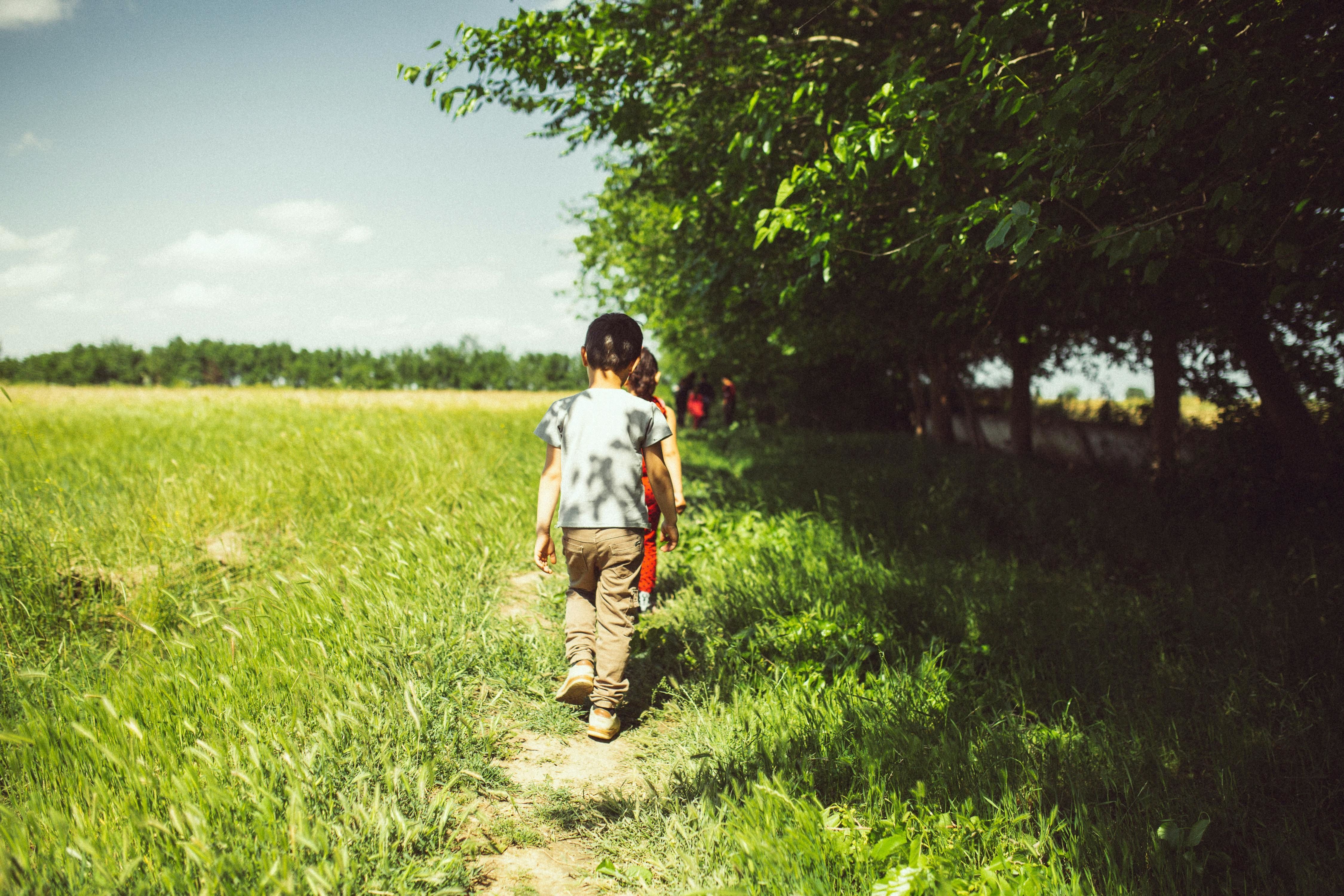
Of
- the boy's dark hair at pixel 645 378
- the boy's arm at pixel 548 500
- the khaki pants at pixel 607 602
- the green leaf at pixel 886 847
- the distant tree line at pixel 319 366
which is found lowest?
the green leaf at pixel 886 847

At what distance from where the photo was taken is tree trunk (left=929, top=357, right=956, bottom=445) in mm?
15172

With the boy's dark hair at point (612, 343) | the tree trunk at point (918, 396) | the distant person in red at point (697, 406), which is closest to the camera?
the boy's dark hair at point (612, 343)

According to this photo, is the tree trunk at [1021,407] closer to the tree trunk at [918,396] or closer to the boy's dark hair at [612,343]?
the tree trunk at [918,396]

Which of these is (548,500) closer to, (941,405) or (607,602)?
(607,602)

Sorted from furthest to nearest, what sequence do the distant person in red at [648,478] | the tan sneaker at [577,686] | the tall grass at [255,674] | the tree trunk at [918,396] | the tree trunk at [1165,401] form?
the tree trunk at [918,396] → the tree trunk at [1165,401] → the distant person in red at [648,478] → the tan sneaker at [577,686] → the tall grass at [255,674]

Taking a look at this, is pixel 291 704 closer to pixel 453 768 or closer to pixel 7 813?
pixel 453 768

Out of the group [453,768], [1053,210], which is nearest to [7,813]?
[453,768]

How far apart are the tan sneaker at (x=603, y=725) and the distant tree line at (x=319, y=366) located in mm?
89058

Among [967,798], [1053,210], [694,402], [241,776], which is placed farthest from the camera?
[694,402]

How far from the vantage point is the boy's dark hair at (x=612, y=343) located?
9.86ft

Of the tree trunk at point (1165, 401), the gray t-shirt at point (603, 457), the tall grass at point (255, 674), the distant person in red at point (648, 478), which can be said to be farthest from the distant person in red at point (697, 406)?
the gray t-shirt at point (603, 457)

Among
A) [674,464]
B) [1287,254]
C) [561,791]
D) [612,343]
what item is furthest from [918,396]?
[561,791]

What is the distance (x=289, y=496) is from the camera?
6105 mm

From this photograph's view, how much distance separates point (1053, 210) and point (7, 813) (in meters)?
5.41
